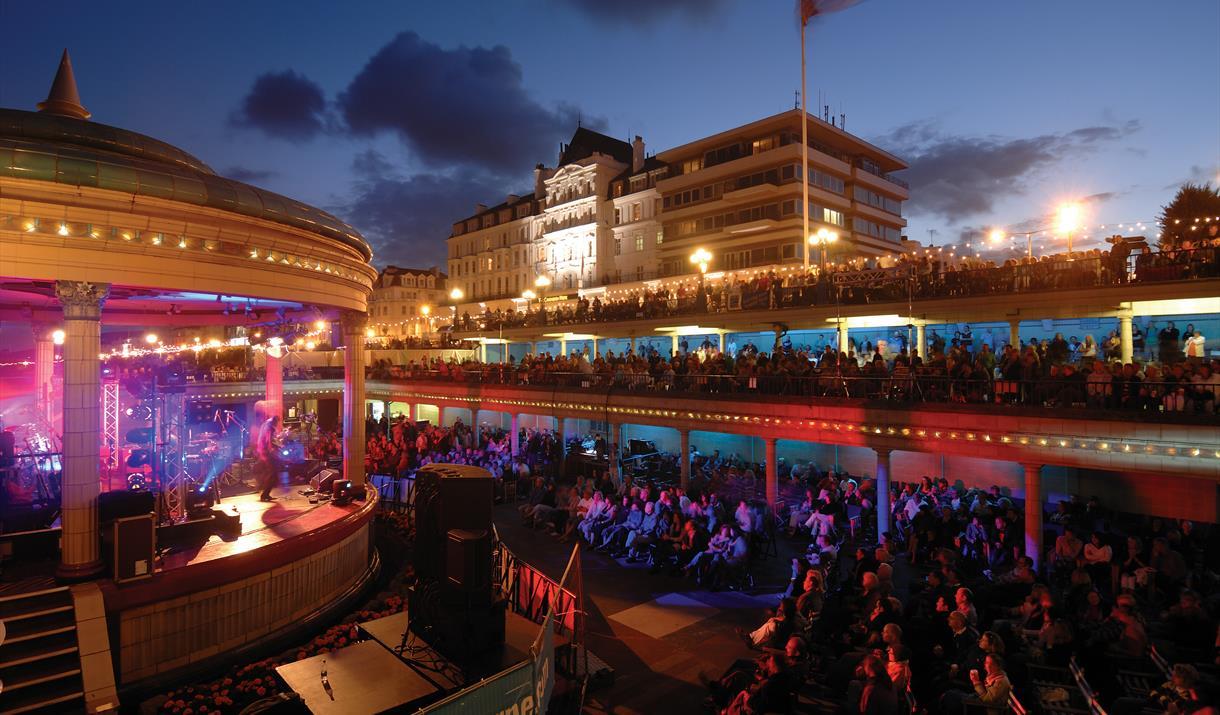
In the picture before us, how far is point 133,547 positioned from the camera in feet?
26.9

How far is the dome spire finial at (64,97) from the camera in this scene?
11.4 m

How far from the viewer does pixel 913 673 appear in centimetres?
802

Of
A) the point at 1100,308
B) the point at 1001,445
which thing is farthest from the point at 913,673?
the point at 1100,308

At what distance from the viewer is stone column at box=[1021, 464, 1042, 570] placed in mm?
13625

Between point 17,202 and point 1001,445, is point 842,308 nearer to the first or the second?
point 1001,445

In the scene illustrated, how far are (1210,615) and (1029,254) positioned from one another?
17.5m

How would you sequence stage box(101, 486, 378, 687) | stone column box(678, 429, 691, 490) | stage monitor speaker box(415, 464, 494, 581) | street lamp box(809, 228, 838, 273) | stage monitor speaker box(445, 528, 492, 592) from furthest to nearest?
street lamp box(809, 228, 838, 273)
stone column box(678, 429, 691, 490)
stage box(101, 486, 378, 687)
stage monitor speaker box(415, 464, 494, 581)
stage monitor speaker box(445, 528, 492, 592)

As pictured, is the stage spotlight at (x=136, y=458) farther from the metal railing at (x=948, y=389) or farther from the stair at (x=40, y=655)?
the metal railing at (x=948, y=389)

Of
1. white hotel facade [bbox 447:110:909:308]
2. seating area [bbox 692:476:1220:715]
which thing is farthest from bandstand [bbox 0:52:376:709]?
white hotel facade [bbox 447:110:909:308]

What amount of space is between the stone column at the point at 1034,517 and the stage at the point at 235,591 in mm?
14208

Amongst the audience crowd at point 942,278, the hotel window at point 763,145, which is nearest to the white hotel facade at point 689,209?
the hotel window at point 763,145

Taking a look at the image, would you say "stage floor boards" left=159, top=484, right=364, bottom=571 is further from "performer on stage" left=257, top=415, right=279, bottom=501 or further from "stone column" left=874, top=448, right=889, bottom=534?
"stone column" left=874, top=448, right=889, bottom=534

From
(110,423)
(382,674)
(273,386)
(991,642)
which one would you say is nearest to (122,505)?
(382,674)

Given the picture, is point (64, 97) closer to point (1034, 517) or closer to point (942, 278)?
point (1034, 517)
